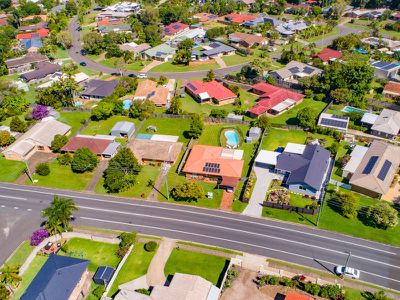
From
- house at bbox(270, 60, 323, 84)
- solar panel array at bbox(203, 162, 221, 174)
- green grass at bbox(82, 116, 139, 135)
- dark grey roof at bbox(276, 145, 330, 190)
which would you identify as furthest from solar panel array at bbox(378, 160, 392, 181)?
green grass at bbox(82, 116, 139, 135)

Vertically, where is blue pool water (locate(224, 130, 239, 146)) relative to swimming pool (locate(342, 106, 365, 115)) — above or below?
above

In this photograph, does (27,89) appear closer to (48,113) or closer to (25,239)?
(48,113)

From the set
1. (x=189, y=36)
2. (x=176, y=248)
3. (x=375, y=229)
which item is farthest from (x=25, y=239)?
(x=189, y=36)

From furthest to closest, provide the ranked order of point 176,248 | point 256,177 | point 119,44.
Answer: point 119,44, point 256,177, point 176,248

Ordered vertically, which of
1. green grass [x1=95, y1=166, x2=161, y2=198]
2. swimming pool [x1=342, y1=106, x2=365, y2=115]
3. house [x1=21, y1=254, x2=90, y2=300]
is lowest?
swimming pool [x1=342, y1=106, x2=365, y2=115]

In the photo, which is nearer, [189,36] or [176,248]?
[176,248]

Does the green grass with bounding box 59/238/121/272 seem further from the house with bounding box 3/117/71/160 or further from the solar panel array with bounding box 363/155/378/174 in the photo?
the solar panel array with bounding box 363/155/378/174

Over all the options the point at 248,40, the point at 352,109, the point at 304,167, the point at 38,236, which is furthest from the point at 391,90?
the point at 38,236

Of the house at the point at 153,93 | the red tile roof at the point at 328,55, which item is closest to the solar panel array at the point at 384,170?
the house at the point at 153,93
